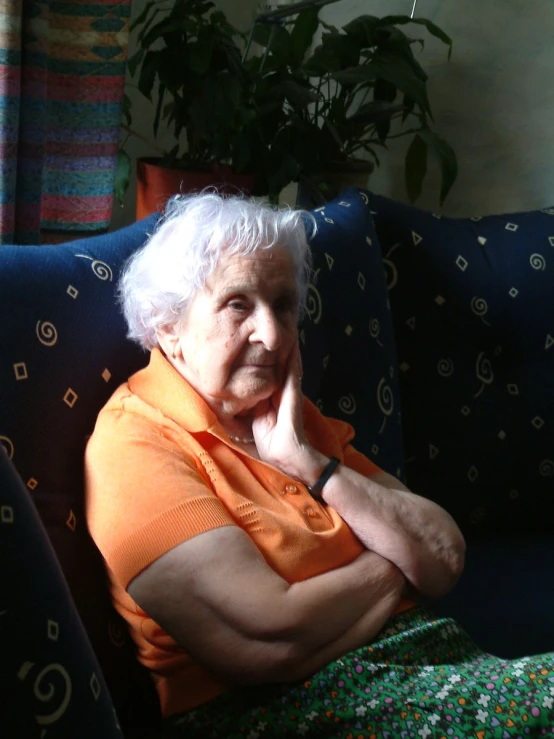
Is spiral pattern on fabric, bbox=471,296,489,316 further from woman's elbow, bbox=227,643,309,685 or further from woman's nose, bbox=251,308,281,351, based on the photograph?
woman's elbow, bbox=227,643,309,685

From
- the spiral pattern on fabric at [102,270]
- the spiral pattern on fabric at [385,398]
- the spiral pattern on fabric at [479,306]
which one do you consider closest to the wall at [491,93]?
the spiral pattern on fabric at [479,306]

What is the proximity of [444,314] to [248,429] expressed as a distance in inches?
28.9

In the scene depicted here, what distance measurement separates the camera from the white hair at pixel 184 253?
49.9 inches

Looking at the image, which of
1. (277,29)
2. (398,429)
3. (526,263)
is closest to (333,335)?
(398,429)

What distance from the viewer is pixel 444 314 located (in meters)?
1.92

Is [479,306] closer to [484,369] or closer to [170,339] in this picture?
[484,369]

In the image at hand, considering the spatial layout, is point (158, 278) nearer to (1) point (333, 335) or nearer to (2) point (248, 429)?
(2) point (248, 429)

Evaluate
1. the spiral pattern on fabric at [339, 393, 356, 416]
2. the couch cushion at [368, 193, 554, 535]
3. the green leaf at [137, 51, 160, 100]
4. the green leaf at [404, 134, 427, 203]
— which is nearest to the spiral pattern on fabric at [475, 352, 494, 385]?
the couch cushion at [368, 193, 554, 535]

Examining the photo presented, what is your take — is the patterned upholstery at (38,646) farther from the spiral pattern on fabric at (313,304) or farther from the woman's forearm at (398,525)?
the spiral pattern on fabric at (313,304)

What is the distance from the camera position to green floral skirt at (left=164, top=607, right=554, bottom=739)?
1.08 metres

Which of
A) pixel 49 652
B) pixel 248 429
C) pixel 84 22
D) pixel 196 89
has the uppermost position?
pixel 84 22

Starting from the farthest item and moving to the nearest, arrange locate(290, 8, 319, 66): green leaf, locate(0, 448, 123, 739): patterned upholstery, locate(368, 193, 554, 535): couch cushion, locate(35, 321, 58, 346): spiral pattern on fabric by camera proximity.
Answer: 1. locate(290, 8, 319, 66): green leaf
2. locate(368, 193, 554, 535): couch cushion
3. locate(35, 321, 58, 346): spiral pattern on fabric
4. locate(0, 448, 123, 739): patterned upholstery

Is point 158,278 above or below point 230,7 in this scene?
below

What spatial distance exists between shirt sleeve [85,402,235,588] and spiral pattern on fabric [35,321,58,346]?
0.44 ft
